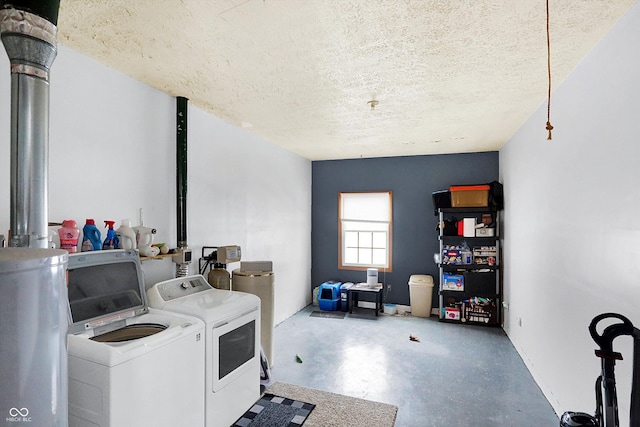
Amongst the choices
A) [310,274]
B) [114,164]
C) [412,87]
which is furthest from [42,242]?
[310,274]

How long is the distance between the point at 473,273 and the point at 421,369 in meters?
2.08

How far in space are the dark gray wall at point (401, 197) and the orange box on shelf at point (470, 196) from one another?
1.97 ft

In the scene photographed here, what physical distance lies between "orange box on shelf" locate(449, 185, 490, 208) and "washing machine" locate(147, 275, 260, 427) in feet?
11.7

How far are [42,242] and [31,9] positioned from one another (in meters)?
0.95

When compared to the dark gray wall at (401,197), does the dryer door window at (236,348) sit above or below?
below

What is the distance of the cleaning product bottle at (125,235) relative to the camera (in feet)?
7.79

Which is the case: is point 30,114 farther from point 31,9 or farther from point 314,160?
point 314,160

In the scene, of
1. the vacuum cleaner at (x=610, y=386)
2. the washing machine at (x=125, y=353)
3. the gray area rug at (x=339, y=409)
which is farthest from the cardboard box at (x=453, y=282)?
the washing machine at (x=125, y=353)

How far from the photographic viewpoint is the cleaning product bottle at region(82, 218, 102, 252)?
7.14 feet

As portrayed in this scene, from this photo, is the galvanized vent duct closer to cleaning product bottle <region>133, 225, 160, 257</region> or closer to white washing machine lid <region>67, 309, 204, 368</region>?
cleaning product bottle <region>133, 225, 160, 257</region>

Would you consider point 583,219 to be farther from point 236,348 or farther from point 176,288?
point 176,288

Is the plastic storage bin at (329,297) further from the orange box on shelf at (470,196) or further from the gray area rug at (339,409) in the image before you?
the gray area rug at (339,409)

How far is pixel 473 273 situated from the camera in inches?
196

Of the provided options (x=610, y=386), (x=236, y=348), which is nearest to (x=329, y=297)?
(x=236, y=348)
